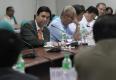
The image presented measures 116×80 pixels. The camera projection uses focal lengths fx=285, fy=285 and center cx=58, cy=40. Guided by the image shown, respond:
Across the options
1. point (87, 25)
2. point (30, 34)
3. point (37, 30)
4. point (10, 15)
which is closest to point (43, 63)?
point (30, 34)

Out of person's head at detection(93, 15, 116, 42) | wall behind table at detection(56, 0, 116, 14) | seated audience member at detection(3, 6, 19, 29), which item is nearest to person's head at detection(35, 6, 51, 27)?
person's head at detection(93, 15, 116, 42)

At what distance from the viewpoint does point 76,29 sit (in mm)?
4129

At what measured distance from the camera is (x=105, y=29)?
160 centimetres

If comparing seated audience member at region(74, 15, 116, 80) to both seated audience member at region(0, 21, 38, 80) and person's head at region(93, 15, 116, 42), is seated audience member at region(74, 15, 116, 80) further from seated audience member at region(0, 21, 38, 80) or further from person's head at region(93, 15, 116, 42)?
seated audience member at region(0, 21, 38, 80)

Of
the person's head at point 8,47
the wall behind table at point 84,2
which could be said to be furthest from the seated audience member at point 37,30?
the wall behind table at point 84,2

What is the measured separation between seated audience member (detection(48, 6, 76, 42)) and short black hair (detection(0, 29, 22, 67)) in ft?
8.24

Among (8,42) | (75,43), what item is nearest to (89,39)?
(75,43)

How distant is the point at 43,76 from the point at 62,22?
1.33 metres

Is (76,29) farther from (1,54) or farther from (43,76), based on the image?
(1,54)

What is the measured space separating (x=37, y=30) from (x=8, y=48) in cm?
234

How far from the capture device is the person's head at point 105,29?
5.23 ft

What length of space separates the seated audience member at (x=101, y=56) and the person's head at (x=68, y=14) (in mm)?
2145

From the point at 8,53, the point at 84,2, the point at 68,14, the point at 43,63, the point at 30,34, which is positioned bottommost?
the point at 43,63

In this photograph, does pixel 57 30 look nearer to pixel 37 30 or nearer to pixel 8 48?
pixel 37 30
